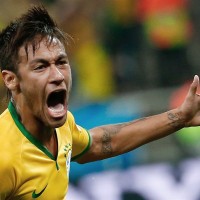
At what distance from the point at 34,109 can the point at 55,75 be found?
236 mm

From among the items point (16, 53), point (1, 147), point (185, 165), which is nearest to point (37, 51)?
point (16, 53)

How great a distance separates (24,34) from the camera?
3.70 metres

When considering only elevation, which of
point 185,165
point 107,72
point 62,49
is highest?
point 62,49

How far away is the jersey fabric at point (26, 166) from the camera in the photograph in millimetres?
3607

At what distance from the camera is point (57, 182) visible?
385cm

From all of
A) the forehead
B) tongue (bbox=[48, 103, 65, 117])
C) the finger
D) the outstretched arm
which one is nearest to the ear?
the forehead

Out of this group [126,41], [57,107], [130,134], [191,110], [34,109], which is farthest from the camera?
[126,41]

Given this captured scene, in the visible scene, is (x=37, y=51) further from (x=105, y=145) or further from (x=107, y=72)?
(x=107, y=72)

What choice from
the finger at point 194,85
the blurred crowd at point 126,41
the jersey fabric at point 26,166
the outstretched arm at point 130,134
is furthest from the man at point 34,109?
the blurred crowd at point 126,41

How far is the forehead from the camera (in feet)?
12.0

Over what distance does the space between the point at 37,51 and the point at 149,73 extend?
3.97m

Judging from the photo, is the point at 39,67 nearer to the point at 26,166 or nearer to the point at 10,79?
the point at 10,79

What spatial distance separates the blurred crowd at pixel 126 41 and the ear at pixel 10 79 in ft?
11.9

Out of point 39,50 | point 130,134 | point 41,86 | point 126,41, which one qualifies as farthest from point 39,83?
point 126,41
